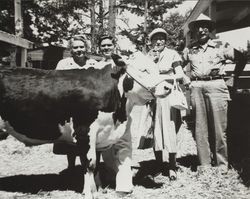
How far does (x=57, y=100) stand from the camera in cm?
482

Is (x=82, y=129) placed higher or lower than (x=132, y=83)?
lower

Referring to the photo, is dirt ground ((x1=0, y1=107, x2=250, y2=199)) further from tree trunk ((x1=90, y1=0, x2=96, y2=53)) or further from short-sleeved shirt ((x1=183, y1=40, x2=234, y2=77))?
tree trunk ((x1=90, y1=0, x2=96, y2=53))

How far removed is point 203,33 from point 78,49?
2.00m

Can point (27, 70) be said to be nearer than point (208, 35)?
Yes

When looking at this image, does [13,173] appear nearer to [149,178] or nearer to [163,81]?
[149,178]

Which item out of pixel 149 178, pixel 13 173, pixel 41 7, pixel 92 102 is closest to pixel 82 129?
pixel 92 102

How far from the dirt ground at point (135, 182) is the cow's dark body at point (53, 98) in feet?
3.05

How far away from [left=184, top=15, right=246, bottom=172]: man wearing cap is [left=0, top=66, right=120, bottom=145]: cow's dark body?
1.61 metres

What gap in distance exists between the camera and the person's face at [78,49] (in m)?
5.20

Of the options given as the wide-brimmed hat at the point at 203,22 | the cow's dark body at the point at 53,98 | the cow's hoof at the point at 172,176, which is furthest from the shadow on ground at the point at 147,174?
the wide-brimmed hat at the point at 203,22

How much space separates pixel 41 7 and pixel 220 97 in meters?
27.3

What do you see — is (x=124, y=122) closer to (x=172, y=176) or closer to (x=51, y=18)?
(x=172, y=176)

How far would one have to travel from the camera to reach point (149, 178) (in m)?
5.81

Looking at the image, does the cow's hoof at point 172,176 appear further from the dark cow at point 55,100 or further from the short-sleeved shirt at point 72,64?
the short-sleeved shirt at point 72,64
